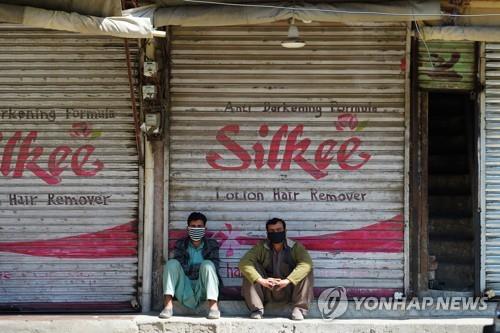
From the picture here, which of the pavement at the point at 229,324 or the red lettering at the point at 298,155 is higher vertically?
the red lettering at the point at 298,155

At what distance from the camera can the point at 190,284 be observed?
7.87 metres

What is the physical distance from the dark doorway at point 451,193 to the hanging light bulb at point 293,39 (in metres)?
2.15

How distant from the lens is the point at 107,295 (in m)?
8.23

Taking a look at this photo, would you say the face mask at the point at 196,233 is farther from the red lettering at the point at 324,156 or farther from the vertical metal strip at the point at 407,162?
the vertical metal strip at the point at 407,162

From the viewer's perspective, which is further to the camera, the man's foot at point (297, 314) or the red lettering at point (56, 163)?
the red lettering at point (56, 163)

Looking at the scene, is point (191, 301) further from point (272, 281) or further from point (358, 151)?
point (358, 151)

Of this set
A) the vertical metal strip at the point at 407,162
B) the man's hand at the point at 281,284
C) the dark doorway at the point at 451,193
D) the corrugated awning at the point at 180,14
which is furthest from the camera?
the dark doorway at the point at 451,193

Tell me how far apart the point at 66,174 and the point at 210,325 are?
2204mm

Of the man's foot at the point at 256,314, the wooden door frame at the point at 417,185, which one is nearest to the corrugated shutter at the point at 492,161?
the wooden door frame at the point at 417,185

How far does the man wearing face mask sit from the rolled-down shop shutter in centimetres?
130

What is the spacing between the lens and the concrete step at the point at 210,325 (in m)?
7.48

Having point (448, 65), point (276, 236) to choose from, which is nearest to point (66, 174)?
point (276, 236)

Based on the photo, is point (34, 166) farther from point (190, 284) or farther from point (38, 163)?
point (190, 284)

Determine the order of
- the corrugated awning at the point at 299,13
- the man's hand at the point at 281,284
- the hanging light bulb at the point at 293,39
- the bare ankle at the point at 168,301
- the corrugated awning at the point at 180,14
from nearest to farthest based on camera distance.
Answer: the corrugated awning at the point at 180,14
the corrugated awning at the point at 299,13
the hanging light bulb at the point at 293,39
the man's hand at the point at 281,284
the bare ankle at the point at 168,301
